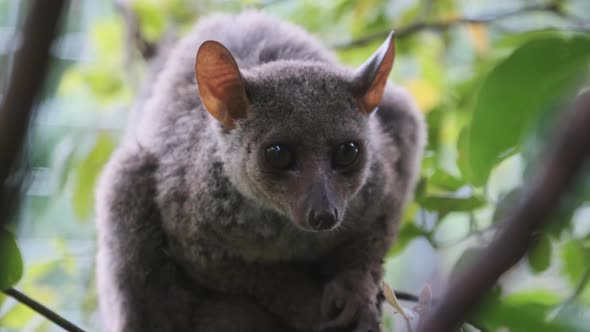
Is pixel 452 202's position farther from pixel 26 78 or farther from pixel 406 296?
pixel 26 78

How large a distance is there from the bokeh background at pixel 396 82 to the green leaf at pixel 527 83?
0.38ft

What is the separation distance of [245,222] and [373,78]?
85cm

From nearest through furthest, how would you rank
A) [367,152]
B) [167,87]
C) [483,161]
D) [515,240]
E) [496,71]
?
1. [515,240]
2. [496,71]
3. [483,161]
4. [367,152]
5. [167,87]

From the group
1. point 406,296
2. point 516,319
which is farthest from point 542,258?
point 516,319

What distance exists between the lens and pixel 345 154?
3131mm

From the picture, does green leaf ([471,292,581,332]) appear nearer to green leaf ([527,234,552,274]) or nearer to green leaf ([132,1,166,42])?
green leaf ([527,234,552,274])

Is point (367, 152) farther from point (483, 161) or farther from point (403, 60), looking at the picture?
point (403, 60)

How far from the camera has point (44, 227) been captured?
6223 millimetres

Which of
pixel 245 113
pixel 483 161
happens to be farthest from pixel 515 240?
pixel 245 113

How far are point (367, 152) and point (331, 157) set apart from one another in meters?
0.25

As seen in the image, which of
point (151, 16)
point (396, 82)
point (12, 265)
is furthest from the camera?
point (396, 82)

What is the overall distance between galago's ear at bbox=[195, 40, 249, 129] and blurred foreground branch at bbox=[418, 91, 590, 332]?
6.82 feet

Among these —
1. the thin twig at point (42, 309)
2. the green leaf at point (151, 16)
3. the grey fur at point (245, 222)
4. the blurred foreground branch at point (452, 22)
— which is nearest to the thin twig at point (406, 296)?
the grey fur at point (245, 222)

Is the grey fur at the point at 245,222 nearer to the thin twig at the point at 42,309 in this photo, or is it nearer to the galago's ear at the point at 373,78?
the galago's ear at the point at 373,78
